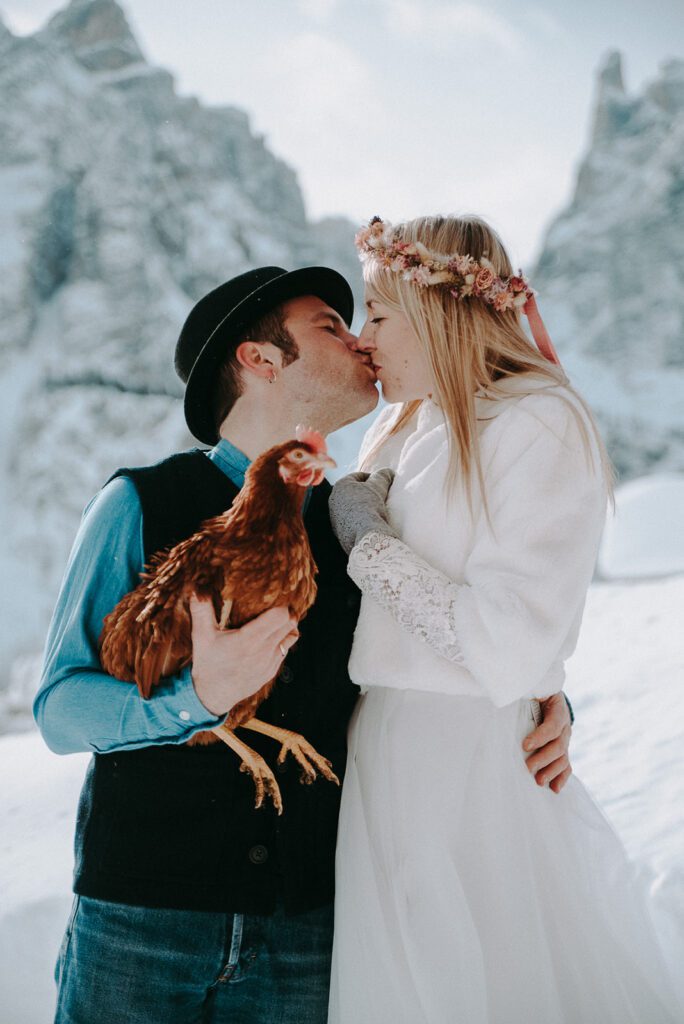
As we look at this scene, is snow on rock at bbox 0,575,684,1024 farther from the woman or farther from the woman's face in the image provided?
the woman's face

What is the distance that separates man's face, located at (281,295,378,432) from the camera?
1.76 meters

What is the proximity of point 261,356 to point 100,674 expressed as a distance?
81 cm

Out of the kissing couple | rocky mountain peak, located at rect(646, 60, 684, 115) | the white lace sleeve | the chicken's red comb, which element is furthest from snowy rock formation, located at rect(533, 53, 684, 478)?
the chicken's red comb

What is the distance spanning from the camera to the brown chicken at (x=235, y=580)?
50.6 inches

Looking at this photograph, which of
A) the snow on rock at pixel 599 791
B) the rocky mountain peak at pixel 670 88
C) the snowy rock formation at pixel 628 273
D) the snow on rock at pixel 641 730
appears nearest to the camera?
the snow on rock at pixel 599 791

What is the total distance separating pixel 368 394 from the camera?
1817mm

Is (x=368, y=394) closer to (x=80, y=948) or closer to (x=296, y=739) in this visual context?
(x=296, y=739)

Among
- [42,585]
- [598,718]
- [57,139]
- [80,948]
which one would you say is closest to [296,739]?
[80,948]

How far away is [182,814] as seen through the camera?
1472 mm

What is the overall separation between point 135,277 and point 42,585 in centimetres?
1361

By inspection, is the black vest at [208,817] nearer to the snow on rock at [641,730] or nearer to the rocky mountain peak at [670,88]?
the snow on rock at [641,730]

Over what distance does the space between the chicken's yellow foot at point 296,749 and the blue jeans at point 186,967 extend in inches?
12.3

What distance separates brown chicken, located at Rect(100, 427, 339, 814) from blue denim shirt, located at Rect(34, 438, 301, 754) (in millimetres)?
44

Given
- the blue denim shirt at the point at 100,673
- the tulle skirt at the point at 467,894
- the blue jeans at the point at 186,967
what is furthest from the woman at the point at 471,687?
the blue denim shirt at the point at 100,673
